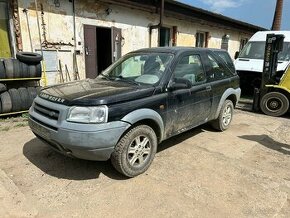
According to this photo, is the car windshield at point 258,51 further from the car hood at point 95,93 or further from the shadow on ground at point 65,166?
the car hood at point 95,93

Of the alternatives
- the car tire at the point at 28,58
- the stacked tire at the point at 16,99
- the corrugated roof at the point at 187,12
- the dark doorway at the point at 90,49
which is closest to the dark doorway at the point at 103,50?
the dark doorway at the point at 90,49

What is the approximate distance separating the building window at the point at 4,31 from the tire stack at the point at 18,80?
1161 mm

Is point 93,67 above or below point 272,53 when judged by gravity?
below

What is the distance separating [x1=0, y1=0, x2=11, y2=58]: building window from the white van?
758cm

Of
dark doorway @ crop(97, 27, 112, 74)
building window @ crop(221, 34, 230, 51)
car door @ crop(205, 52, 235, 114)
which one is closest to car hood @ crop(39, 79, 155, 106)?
car door @ crop(205, 52, 235, 114)

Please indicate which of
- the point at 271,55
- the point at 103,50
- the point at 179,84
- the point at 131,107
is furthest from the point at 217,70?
the point at 103,50

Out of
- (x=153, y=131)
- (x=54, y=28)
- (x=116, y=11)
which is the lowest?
(x=153, y=131)

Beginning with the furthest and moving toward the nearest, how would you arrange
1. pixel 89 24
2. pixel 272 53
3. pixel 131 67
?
pixel 89 24 < pixel 272 53 < pixel 131 67

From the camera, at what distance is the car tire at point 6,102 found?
5.66 m

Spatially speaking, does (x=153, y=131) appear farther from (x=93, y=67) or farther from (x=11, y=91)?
(x=93, y=67)

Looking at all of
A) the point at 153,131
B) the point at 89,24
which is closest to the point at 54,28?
the point at 89,24

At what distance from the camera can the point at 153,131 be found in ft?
11.8

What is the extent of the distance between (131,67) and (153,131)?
1.23 m

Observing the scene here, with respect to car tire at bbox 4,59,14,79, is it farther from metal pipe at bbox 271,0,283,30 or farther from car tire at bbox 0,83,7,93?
metal pipe at bbox 271,0,283,30
